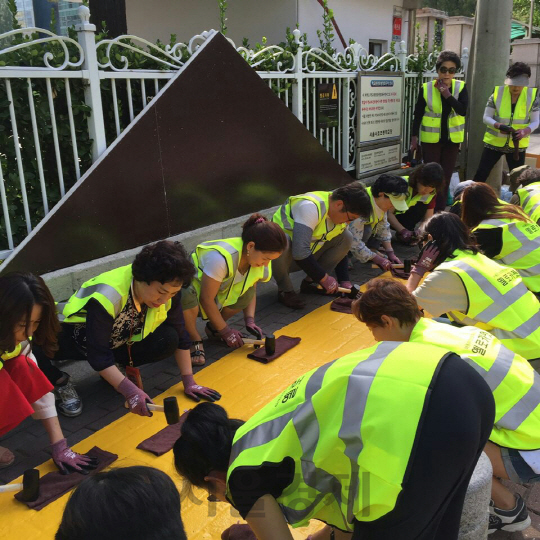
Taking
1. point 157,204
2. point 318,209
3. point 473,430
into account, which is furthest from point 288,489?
point 157,204

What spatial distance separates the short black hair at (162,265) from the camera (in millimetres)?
2803

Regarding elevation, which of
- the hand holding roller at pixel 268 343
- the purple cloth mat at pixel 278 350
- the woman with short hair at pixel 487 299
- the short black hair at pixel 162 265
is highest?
the short black hair at pixel 162 265

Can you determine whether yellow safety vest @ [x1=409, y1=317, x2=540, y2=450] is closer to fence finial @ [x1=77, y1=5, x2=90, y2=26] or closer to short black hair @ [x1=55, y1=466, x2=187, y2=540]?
short black hair @ [x1=55, y1=466, x2=187, y2=540]

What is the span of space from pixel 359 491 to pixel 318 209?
3236 mm

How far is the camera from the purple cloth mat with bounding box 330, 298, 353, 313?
15.6 ft

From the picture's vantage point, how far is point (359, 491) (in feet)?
4.75

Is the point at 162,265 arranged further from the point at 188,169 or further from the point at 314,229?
the point at 188,169

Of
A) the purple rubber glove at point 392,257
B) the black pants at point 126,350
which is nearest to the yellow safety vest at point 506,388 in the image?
the black pants at point 126,350

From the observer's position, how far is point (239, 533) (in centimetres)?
211

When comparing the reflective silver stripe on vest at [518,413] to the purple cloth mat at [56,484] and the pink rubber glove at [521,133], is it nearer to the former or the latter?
the purple cloth mat at [56,484]

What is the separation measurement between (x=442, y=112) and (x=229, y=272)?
4471mm

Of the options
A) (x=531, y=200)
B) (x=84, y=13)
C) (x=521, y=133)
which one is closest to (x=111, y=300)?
(x=84, y=13)

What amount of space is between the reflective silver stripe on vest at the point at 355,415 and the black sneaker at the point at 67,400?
6.99 feet

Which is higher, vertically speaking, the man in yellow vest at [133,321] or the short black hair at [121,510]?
the short black hair at [121,510]
